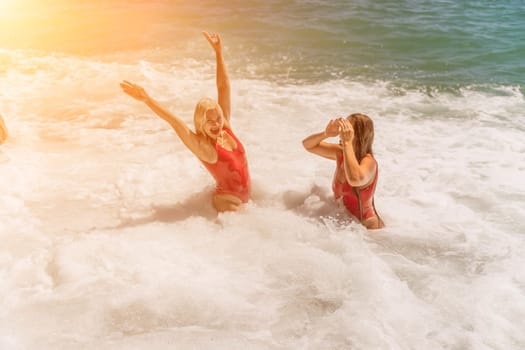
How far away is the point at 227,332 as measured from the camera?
3.17 m

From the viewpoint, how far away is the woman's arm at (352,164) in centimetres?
361

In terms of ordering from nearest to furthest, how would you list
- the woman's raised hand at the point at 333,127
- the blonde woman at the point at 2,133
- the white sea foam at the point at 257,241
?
the white sea foam at the point at 257,241 → the woman's raised hand at the point at 333,127 → the blonde woman at the point at 2,133

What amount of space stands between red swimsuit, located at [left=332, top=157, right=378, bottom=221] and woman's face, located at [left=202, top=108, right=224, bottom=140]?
3.77ft

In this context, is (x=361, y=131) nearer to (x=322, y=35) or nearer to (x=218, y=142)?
(x=218, y=142)

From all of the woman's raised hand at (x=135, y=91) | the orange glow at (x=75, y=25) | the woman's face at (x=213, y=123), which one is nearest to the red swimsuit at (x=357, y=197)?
the woman's face at (x=213, y=123)

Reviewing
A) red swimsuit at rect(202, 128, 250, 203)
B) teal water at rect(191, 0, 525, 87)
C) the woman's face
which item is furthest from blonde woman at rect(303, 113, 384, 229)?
teal water at rect(191, 0, 525, 87)

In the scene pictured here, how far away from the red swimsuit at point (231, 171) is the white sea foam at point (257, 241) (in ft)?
0.88

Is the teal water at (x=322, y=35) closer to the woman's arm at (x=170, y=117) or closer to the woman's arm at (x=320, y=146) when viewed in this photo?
the woman's arm at (x=320, y=146)

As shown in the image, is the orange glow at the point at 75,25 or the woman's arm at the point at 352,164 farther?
the orange glow at the point at 75,25

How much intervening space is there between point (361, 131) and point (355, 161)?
0.29 meters

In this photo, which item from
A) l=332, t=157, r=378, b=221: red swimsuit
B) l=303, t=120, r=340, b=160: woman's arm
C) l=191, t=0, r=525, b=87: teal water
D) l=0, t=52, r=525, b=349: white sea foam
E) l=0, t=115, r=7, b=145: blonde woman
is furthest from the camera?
l=191, t=0, r=525, b=87: teal water

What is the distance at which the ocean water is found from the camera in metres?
3.27

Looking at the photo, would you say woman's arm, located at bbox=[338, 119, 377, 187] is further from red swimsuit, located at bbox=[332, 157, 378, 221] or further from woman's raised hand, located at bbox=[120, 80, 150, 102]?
woman's raised hand, located at bbox=[120, 80, 150, 102]

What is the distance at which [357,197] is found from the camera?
4.03 m
